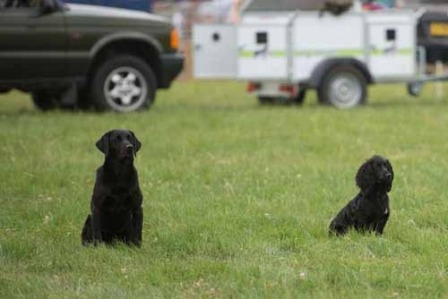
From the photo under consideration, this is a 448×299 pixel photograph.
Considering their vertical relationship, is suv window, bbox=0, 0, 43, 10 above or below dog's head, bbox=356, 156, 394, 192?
above

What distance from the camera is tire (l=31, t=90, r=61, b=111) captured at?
14715 mm

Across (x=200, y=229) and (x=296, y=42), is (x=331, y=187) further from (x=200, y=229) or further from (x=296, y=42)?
(x=296, y=42)

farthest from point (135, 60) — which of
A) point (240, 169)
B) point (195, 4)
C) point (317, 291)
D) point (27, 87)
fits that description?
point (195, 4)

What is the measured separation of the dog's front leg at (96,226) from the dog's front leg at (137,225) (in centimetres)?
22

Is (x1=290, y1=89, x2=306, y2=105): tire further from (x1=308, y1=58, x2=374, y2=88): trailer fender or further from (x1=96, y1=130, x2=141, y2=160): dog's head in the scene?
(x1=96, y1=130, x2=141, y2=160): dog's head

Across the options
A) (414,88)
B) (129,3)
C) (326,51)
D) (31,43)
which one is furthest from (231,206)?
(414,88)

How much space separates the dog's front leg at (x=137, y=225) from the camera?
6.24 m

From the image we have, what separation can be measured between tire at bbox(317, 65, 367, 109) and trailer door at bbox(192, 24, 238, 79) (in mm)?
1585

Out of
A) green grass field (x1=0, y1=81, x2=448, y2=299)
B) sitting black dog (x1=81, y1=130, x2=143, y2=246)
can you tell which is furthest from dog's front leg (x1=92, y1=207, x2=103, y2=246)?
green grass field (x1=0, y1=81, x2=448, y2=299)

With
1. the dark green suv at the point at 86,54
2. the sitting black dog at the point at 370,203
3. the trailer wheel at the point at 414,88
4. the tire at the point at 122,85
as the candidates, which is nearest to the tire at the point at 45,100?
the dark green suv at the point at 86,54

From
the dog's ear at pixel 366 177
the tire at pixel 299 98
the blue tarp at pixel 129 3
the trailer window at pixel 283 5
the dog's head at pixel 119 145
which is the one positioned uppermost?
the blue tarp at pixel 129 3

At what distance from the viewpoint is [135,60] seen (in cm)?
1412

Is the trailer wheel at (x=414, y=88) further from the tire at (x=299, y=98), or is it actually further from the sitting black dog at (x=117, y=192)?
the sitting black dog at (x=117, y=192)

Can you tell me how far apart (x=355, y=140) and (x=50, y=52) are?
15.3 feet
